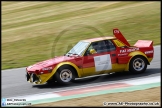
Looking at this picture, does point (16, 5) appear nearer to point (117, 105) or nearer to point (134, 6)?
point (134, 6)

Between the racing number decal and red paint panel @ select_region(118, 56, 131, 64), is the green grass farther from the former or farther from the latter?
red paint panel @ select_region(118, 56, 131, 64)

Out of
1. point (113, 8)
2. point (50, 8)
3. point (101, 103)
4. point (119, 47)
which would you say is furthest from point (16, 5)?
point (101, 103)

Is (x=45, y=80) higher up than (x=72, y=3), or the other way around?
(x=72, y=3)

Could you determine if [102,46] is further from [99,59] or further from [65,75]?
[65,75]

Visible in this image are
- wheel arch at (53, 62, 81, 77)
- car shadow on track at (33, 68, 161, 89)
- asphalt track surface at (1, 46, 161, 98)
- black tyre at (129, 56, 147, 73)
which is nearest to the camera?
asphalt track surface at (1, 46, 161, 98)

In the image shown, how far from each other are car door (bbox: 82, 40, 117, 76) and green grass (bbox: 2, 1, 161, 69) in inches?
213

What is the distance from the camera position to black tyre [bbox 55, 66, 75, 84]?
11227 mm

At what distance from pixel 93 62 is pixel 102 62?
29 cm

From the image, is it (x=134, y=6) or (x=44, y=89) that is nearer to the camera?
(x=44, y=89)

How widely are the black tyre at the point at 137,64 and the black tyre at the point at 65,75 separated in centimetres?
199

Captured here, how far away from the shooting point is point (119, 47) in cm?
1194

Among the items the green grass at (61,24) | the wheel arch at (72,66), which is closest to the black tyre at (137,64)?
the wheel arch at (72,66)

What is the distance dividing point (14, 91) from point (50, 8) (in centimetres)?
2126

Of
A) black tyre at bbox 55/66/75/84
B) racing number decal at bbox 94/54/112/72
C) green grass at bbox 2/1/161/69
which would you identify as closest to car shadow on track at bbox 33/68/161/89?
black tyre at bbox 55/66/75/84
